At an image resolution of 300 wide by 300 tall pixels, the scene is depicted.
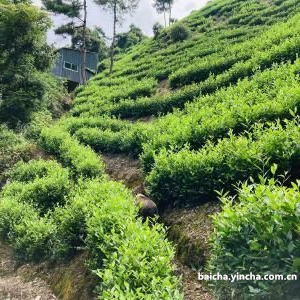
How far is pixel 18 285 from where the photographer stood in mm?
8812

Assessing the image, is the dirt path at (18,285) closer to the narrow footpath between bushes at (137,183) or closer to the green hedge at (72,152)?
the narrow footpath between bushes at (137,183)

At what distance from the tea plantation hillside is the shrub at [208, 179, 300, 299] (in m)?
0.02

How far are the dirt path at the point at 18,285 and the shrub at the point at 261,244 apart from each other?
4.77 meters

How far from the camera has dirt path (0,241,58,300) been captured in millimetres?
8211

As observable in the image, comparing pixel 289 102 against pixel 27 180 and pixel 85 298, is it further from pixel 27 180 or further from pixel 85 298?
pixel 27 180

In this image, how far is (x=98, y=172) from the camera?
45.7 feet

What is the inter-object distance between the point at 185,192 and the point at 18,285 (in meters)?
4.48

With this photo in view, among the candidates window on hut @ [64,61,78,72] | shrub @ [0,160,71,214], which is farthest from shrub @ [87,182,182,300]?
window on hut @ [64,61,78,72]

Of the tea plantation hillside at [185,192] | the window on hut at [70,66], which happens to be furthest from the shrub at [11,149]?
the window on hut at [70,66]

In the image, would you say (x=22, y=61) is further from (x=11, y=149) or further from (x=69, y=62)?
(x=69, y=62)

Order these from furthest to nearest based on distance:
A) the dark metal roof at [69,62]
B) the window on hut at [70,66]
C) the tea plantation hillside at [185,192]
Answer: the window on hut at [70,66] < the dark metal roof at [69,62] < the tea plantation hillside at [185,192]

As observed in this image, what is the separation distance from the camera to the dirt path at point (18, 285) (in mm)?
8211

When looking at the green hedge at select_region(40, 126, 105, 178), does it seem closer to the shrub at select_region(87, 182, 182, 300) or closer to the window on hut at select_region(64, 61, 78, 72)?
the shrub at select_region(87, 182, 182, 300)

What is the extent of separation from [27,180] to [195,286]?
10.1 meters
